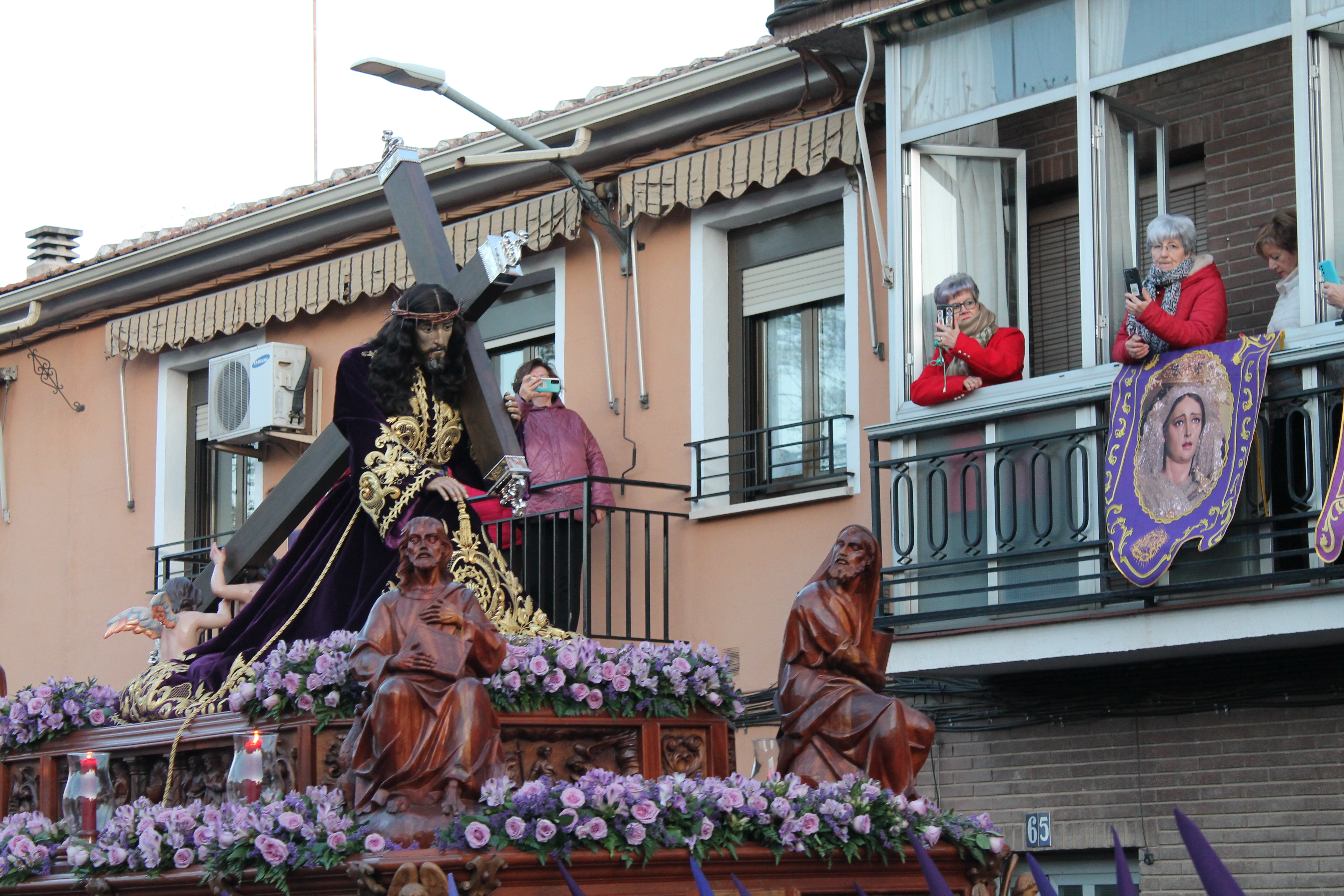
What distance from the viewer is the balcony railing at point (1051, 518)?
8.51 m

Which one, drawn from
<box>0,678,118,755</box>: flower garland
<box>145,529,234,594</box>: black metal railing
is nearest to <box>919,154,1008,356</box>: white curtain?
<box>0,678,118,755</box>: flower garland

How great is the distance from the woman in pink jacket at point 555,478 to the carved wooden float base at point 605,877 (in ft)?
12.9

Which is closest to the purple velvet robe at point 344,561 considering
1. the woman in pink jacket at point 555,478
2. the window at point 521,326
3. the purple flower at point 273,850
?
the purple flower at point 273,850

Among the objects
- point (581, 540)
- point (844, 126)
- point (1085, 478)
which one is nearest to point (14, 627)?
point (581, 540)

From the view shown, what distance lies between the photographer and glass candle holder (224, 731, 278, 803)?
22.5 feet

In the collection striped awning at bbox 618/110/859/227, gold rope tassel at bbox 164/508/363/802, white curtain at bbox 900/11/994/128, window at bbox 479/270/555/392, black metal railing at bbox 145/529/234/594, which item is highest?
white curtain at bbox 900/11/994/128

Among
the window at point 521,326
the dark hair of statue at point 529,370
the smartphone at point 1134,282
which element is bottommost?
the dark hair of statue at point 529,370

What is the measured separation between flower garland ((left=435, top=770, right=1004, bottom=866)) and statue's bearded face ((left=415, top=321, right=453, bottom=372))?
189 centimetres

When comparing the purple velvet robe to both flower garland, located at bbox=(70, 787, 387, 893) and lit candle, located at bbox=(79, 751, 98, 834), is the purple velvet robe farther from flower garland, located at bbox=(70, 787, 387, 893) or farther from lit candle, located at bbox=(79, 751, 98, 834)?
flower garland, located at bbox=(70, 787, 387, 893)

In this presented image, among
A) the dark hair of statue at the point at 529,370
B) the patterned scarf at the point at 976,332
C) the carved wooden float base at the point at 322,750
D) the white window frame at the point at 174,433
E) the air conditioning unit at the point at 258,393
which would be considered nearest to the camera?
the carved wooden float base at the point at 322,750

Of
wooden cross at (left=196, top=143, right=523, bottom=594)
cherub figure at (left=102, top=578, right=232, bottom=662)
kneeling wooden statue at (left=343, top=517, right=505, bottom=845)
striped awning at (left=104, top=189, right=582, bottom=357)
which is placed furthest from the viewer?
striped awning at (left=104, top=189, right=582, bottom=357)

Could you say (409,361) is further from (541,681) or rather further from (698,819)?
(698,819)

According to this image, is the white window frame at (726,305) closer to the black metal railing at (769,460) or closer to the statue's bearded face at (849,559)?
the black metal railing at (769,460)

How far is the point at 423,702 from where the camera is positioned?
6242 millimetres
